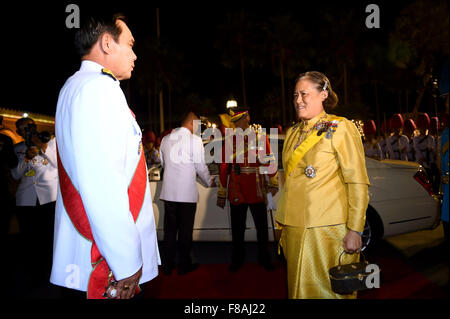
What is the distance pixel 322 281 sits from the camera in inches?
88.4

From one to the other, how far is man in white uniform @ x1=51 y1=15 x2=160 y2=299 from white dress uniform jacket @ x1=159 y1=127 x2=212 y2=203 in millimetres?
2886

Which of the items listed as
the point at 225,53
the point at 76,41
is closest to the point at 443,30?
the point at 76,41

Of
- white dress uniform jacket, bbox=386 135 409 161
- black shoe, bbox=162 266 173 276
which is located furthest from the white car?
white dress uniform jacket, bbox=386 135 409 161

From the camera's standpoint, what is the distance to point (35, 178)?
413 centimetres

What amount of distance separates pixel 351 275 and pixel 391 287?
2.02m

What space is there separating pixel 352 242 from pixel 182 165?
8.92 ft

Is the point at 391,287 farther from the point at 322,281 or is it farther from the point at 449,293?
the point at 322,281

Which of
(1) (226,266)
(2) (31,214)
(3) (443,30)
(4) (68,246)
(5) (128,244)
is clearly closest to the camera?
(5) (128,244)

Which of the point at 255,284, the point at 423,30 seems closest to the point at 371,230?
the point at 255,284

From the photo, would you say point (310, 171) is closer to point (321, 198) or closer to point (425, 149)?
point (321, 198)

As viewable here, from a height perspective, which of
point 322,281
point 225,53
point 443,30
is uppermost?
point 225,53

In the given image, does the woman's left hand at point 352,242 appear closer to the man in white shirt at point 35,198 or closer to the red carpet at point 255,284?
the red carpet at point 255,284

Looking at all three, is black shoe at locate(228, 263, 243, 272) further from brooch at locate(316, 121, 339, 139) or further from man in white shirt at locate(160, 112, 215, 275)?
brooch at locate(316, 121, 339, 139)

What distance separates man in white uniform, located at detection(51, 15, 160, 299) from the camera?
3.94 feet
